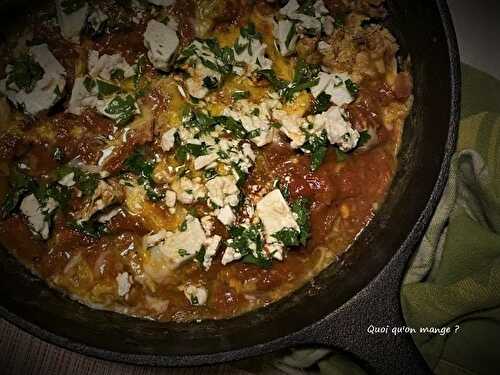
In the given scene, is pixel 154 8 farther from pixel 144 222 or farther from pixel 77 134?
pixel 144 222

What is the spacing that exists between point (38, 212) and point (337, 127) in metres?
1.51

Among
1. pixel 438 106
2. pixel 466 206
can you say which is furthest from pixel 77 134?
pixel 466 206

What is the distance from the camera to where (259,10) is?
2.81m

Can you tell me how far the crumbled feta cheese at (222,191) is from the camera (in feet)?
8.29

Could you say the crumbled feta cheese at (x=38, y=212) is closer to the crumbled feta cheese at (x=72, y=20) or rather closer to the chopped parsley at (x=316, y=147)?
the crumbled feta cheese at (x=72, y=20)

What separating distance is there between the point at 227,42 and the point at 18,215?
4.58 feet

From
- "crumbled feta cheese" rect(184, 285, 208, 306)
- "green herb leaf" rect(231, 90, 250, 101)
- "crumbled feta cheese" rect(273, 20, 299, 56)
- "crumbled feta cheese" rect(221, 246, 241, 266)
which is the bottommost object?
"crumbled feta cheese" rect(184, 285, 208, 306)

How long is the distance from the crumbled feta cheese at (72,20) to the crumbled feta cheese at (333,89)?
1228mm

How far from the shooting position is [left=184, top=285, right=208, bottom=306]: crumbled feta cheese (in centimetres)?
262

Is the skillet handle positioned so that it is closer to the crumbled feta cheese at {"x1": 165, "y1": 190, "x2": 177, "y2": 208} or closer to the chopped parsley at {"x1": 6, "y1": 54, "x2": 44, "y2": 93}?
the crumbled feta cheese at {"x1": 165, "y1": 190, "x2": 177, "y2": 208}

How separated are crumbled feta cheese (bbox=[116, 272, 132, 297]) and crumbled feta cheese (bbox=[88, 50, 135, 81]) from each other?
38.7 inches

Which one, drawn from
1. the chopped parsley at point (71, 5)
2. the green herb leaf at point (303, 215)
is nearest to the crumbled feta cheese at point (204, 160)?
the green herb leaf at point (303, 215)

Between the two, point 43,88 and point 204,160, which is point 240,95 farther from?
point 43,88

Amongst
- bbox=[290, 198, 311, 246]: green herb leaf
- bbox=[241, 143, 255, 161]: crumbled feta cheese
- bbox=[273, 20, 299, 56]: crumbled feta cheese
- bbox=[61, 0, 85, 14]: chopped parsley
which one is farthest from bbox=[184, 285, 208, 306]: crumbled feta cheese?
bbox=[61, 0, 85, 14]: chopped parsley
